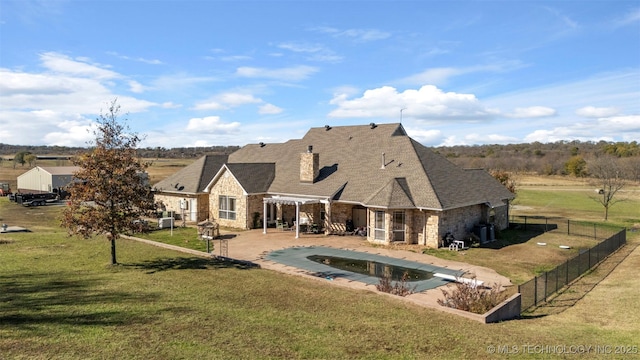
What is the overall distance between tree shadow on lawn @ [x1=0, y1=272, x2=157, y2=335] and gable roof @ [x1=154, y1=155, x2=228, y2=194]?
58.9 ft

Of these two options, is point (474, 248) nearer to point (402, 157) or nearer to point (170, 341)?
point (402, 157)

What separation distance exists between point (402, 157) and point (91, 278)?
2082 cm

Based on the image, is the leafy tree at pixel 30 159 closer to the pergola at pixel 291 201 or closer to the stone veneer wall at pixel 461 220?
the pergola at pixel 291 201

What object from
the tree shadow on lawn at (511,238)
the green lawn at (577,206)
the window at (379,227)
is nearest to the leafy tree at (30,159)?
the window at (379,227)

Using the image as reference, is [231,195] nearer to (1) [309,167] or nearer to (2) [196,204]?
(2) [196,204]

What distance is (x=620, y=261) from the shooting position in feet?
73.4

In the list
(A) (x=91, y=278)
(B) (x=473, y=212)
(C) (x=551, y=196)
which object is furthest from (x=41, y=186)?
(C) (x=551, y=196)

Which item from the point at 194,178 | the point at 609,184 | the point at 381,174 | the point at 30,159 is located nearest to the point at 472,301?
the point at 381,174

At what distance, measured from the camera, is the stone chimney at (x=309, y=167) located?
105ft

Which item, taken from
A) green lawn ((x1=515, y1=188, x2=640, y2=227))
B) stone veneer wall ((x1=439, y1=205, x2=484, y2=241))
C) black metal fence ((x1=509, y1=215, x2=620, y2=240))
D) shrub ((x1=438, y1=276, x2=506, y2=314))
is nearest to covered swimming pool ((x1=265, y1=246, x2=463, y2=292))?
shrub ((x1=438, y1=276, x2=506, y2=314))

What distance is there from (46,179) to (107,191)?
45025 mm

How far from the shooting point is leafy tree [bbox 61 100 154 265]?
1856 cm

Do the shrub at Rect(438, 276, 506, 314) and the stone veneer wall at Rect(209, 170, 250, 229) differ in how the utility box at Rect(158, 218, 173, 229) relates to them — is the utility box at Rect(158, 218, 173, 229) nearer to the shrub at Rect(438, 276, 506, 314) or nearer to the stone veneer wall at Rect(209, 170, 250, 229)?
the stone veneer wall at Rect(209, 170, 250, 229)

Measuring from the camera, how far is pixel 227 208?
33.0m
